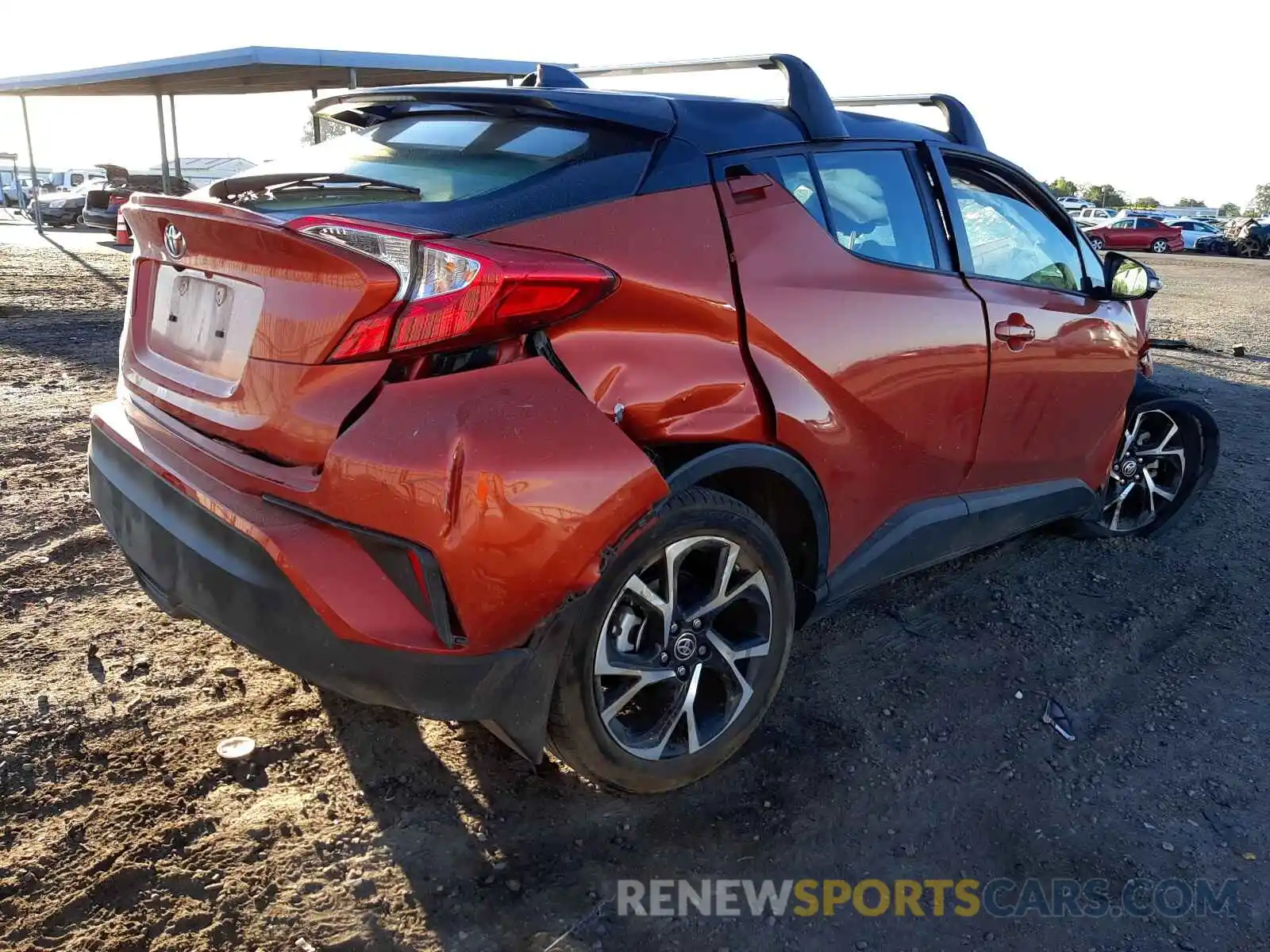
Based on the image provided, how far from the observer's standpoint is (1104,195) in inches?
3019

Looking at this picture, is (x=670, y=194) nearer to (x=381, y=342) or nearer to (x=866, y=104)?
(x=381, y=342)

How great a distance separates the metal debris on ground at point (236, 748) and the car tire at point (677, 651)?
0.90 meters

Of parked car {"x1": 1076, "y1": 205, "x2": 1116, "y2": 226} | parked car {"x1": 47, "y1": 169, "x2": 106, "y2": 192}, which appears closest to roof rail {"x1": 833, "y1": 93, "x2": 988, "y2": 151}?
parked car {"x1": 1076, "y1": 205, "x2": 1116, "y2": 226}

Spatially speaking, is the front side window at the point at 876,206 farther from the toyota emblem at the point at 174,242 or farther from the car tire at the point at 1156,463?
the car tire at the point at 1156,463

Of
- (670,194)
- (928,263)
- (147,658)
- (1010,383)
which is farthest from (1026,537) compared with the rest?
(147,658)

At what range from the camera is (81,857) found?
225 cm

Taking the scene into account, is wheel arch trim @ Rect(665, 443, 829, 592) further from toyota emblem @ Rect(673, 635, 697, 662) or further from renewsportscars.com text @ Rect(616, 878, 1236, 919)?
renewsportscars.com text @ Rect(616, 878, 1236, 919)

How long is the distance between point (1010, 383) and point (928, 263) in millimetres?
579

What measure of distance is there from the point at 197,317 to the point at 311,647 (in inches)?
38.5

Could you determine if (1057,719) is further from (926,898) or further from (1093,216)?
(1093,216)

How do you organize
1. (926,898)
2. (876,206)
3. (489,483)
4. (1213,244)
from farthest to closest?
(1213,244) < (876,206) < (926,898) < (489,483)

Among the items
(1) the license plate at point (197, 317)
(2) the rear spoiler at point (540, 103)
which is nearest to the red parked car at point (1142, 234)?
(2) the rear spoiler at point (540, 103)

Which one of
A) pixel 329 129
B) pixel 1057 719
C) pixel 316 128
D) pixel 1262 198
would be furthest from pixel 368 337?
pixel 1262 198

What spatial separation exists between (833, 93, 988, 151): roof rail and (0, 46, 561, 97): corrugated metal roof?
8.28 metres
